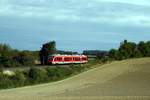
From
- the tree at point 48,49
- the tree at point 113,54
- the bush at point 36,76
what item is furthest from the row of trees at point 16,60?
the tree at point 113,54

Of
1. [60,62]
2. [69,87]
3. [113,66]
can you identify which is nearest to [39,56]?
[60,62]

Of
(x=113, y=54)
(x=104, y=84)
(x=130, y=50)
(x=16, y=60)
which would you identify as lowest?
(x=104, y=84)

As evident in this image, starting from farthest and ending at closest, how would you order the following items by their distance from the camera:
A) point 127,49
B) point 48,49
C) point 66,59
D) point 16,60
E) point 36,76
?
point 127,49 → point 48,49 → point 66,59 → point 16,60 → point 36,76

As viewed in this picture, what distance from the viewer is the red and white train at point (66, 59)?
8569 centimetres

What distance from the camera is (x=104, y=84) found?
57344 millimetres

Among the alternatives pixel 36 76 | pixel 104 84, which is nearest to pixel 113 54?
pixel 104 84

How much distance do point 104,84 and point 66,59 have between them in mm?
31649

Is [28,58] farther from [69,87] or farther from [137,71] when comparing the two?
[69,87]

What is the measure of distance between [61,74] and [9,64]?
1434 centimetres

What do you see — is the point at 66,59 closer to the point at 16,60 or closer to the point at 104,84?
the point at 16,60

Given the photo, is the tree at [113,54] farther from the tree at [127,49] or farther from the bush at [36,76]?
the bush at [36,76]

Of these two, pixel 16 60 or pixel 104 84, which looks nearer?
pixel 104 84

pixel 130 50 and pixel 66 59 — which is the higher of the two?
pixel 130 50

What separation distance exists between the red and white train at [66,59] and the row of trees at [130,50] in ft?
46.8
